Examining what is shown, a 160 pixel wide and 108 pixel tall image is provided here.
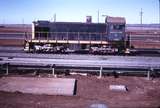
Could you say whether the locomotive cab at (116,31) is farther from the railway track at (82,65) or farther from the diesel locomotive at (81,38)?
the railway track at (82,65)

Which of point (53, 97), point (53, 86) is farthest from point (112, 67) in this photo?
point (53, 97)

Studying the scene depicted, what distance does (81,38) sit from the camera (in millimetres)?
30469

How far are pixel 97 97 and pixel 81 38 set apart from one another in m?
16.7

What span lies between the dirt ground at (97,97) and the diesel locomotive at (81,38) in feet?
41.3

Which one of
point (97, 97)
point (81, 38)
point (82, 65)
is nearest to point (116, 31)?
point (81, 38)

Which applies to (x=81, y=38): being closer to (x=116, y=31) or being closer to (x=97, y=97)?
(x=116, y=31)

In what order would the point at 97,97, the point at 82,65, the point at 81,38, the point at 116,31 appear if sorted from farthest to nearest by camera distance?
the point at 81,38 < the point at 116,31 < the point at 82,65 < the point at 97,97

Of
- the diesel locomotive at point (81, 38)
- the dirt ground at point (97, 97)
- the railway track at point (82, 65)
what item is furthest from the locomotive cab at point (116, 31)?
the dirt ground at point (97, 97)

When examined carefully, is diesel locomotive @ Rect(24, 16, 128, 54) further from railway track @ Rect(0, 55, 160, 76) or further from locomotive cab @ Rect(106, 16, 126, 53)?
railway track @ Rect(0, 55, 160, 76)

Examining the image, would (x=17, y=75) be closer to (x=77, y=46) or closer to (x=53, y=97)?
(x=53, y=97)

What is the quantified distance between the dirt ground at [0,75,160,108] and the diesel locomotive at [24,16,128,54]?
Result: 12.6m

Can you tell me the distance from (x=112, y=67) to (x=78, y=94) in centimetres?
586

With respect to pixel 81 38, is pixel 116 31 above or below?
above

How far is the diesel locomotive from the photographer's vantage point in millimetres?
29781
